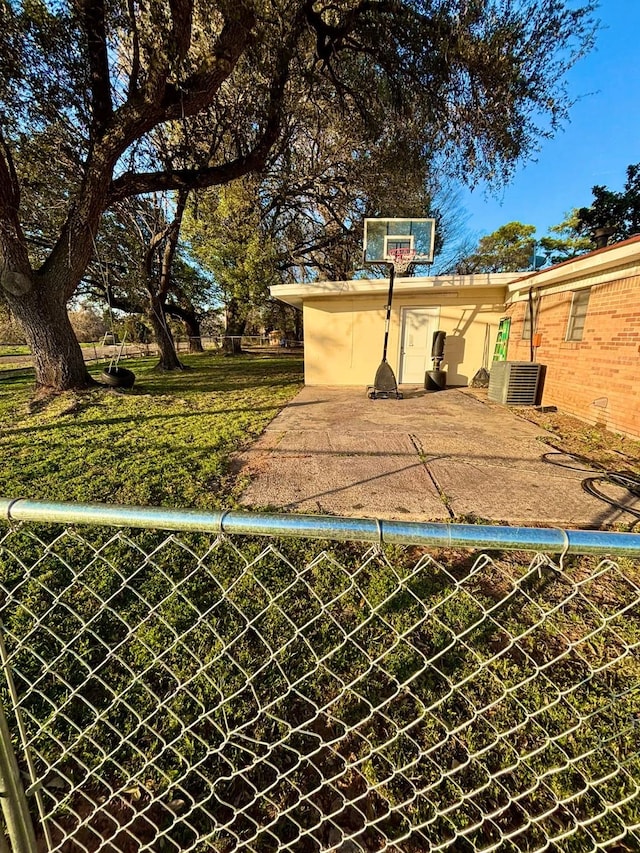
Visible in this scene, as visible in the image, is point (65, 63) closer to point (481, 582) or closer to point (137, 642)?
point (137, 642)

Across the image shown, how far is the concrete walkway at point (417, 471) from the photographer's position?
3.13 meters

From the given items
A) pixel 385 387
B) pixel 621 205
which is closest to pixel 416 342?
pixel 385 387

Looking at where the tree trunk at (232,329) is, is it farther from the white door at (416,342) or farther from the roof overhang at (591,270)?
the roof overhang at (591,270)

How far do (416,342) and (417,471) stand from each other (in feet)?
21.5

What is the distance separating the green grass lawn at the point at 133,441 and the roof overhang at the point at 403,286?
252 cm

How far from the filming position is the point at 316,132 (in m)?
8.92

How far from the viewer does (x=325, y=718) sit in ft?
5.14

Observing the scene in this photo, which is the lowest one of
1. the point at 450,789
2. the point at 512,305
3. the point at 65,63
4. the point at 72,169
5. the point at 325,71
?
the point at 450,789

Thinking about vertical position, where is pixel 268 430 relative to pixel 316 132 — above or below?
below

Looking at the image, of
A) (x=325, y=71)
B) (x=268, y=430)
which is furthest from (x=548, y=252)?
(x=268, y=430)

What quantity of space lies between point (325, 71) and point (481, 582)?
889 centimetres

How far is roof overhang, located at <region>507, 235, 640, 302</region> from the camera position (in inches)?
192

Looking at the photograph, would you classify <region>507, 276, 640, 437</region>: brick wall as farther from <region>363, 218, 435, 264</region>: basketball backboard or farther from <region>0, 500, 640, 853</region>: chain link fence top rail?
<region>0, 500, 640, 853</region>: chain link fence top rail

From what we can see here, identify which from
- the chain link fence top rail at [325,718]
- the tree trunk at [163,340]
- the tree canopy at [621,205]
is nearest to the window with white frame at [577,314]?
the chain link fence top rail at [325,718]
